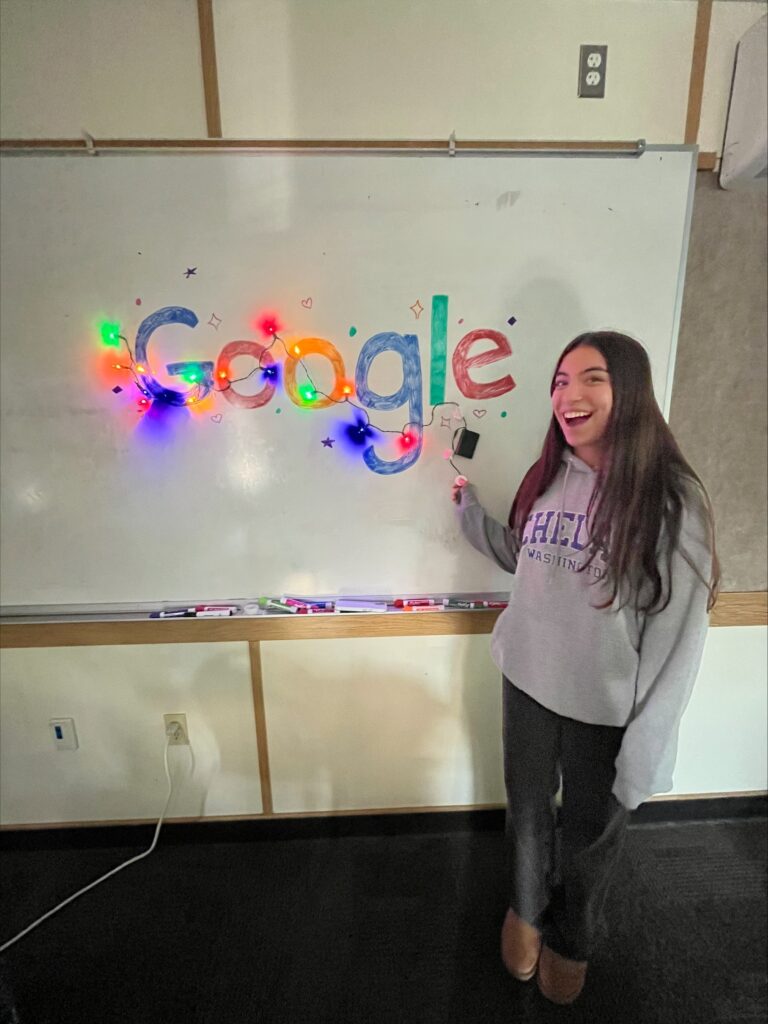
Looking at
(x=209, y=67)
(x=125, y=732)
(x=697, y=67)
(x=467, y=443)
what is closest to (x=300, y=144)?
(x=209, y=67)

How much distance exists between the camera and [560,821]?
113 cm

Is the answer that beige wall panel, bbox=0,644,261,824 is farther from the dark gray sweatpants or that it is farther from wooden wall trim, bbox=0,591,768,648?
the dark gray sweatpants

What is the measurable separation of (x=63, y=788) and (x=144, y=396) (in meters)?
1.16

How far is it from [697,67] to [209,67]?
114 centimetres

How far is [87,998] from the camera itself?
3.92 ft

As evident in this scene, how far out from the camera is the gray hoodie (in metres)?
0.94

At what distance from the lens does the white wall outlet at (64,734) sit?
149 cm

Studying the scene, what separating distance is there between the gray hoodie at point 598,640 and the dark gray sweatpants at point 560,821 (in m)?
0.04

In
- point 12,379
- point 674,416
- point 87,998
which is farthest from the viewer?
point 674,416

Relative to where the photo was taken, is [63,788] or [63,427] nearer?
[63,427]

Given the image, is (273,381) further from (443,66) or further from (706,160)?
(706,160)

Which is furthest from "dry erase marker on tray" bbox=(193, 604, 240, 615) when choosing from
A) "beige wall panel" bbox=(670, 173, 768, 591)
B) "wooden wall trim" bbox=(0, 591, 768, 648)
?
"beige wall panel" bbox=(670, 173, 768, 591)

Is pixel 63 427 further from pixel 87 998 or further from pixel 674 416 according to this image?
pixel 674 416

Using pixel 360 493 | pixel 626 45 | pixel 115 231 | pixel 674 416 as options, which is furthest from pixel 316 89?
pixel 674 416
